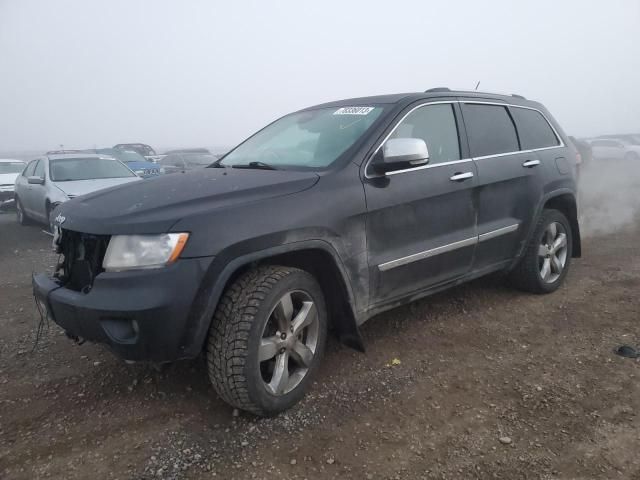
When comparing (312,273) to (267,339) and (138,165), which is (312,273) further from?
(138,165)

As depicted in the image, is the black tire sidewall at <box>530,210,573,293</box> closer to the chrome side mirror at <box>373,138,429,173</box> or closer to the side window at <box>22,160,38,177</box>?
the chrome side mirror at <box>373,138,429,173</box>

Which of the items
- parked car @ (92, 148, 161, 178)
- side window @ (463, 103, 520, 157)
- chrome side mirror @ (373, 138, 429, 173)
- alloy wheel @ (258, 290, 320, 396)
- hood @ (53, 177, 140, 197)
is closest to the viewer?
alloy wheel @ (258, 290, 320, 396)

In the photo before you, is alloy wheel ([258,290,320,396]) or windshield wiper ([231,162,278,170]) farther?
windshield wiper ([231,162,278,170])

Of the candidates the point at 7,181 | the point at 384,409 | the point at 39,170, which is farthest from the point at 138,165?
the point at 384,409

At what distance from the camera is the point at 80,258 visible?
2.60 metres

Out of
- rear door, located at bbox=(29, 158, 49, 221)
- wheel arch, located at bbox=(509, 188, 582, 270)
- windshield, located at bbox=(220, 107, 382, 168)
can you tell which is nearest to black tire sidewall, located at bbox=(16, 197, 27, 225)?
rear door, located at bbox=(29, 158, 49, 221)

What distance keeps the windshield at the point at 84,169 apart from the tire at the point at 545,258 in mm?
7039

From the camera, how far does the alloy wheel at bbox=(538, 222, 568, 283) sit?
14.1ft

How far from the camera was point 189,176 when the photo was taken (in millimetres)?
3150

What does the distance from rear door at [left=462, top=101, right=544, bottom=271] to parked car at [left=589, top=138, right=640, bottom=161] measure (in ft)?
76.1

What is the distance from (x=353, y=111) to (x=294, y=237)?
130cm

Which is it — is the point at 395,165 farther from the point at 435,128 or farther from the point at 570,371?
the point at 570,371

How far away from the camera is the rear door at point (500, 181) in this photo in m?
3.67

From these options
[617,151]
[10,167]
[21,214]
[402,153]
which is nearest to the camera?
[402,153]
